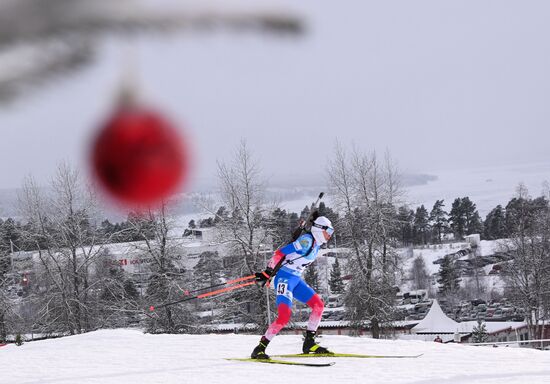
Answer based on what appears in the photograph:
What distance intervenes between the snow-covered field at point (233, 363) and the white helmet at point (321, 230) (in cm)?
158

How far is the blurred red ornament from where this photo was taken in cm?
52

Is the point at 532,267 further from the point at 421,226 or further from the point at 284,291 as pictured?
the point at 421,226

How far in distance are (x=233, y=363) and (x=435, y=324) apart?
2772 centimetres

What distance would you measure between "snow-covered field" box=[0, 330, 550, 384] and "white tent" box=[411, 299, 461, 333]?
78.0 feet

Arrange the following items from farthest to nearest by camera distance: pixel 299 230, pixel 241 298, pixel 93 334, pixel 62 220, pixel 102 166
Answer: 1. pixel 241 298
2. pixel 62 220
3. pixel 93 334
4. pixel 299 230
5. pixel 102 166

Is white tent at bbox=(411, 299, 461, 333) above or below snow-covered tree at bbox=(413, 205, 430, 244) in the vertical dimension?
below

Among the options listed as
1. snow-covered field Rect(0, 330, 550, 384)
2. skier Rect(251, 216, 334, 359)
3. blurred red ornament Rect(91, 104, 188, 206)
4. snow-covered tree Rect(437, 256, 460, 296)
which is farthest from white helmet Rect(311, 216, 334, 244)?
snow-covered tree Rect(437, 256, 460, 296)

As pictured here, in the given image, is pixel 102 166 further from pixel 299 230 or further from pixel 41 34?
pixel 299 230

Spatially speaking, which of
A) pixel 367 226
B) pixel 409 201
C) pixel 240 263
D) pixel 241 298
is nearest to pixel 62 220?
pixel 240 263

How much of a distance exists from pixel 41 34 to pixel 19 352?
1245cm

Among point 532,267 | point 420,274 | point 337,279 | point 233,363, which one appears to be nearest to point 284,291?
point 233,363

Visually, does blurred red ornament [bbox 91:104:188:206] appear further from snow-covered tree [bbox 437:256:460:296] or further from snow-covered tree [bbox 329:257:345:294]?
snow-covered tree [bbox 437:256:460:296]

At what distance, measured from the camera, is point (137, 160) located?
53 cm

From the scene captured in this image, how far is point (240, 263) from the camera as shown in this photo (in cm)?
2444
